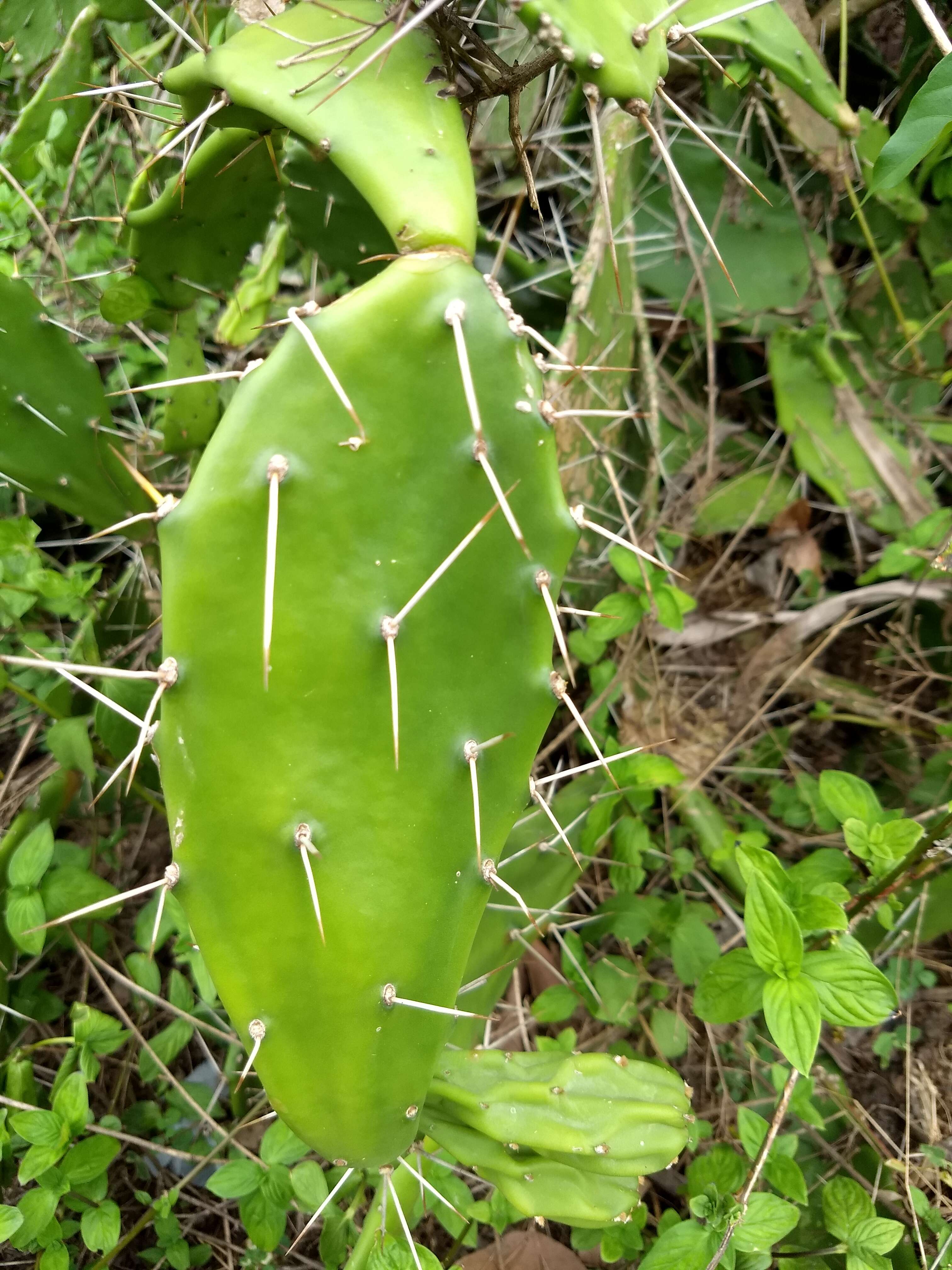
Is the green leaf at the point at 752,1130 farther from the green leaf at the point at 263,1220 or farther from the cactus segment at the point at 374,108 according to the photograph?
the cactus segment at the point at 374,108

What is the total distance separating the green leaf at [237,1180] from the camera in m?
0.88

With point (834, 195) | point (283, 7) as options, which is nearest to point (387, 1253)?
point (283, 7)

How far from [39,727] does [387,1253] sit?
0.90 metres

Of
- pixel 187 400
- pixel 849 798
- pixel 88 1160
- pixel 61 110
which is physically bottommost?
pixel 849 798

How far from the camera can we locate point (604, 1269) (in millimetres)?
1032

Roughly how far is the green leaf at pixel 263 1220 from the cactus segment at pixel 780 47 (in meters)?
1.28

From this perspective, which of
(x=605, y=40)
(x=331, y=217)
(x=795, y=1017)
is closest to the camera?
(x=605, y=40)

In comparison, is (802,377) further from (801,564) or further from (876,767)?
(876,767)

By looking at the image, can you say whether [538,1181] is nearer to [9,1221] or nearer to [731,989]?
[731,989]

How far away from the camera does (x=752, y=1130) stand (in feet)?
2.86

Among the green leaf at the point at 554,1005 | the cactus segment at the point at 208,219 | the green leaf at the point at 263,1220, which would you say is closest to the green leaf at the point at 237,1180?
the green leaf at the point at 263,1220

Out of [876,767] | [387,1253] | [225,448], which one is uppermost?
[225,448]

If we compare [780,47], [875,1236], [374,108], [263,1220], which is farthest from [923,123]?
[263,1220]

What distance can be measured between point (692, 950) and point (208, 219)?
108 centimetres
